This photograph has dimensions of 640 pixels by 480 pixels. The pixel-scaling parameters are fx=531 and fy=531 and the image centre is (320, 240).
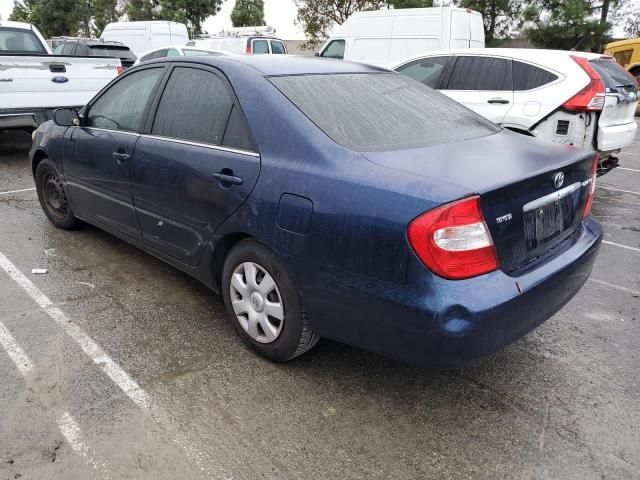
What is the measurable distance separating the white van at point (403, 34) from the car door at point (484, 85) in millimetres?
4101

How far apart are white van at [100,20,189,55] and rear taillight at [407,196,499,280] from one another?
1915 centimetres

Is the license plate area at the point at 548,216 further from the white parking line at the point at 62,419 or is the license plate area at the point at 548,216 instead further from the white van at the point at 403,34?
the white van at the point at 403,34

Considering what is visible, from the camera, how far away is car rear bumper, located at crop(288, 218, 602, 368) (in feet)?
6.99

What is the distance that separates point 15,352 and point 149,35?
18.6 meters

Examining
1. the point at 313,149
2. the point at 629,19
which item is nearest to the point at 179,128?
the point at 313,149

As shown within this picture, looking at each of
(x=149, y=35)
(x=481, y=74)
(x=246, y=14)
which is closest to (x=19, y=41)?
(x=481, y=74)

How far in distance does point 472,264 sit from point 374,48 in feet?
35.4

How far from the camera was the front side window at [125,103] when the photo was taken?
12.0 feet

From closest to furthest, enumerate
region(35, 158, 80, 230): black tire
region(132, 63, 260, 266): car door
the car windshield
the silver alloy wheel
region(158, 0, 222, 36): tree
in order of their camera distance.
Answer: the silver alloy wheel
region(132, 63, 260, 266): car door
region(35, 158, 80, 230): black tire
the car windshield
region(158, 0, 222, 36): tree

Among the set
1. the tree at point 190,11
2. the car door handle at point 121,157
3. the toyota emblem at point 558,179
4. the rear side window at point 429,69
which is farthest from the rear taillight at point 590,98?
A: the tree at point 190,11

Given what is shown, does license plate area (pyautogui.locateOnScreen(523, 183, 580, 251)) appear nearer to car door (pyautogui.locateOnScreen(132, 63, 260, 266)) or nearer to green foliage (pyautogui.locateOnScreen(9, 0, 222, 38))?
car door (pyautogui.locateOnScreen(132, 63, 260, 266))

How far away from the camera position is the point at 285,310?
106 inches

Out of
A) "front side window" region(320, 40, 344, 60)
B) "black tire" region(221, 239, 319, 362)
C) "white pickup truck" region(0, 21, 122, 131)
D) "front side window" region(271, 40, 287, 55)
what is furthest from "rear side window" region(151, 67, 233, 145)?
"front side window" region(271, 40, 287, 55)

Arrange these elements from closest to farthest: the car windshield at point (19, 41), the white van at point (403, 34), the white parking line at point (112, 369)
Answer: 1. the white parking line at point (112, 369)
2. the car windshield at point (19, 41)
3. the white van at point (403, 34)
